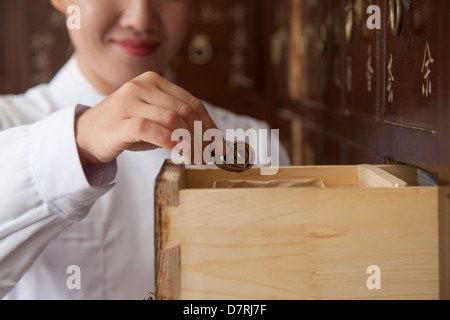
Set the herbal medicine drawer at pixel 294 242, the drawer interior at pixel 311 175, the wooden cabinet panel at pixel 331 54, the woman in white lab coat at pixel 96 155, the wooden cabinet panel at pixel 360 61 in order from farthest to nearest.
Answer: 1. the wooden cabinet panel at pixel 331 54
2. the wooden cabinet panel at pixel 360 61
3. the drawer interior at pixel 311 175
4. the woman in white lab coat at pixel 96 155
5. the herbal medicine drawer at pixel 294 242

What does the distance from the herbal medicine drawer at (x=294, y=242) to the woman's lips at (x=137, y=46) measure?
85 centimetres

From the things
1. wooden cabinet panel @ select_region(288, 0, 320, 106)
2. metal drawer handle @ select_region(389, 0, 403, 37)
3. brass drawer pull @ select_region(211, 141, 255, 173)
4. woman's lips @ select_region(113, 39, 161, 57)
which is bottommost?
brass drawer pull @ select_region(211, 141, 255, 173)

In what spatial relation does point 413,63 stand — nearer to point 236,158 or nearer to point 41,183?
point 236,158

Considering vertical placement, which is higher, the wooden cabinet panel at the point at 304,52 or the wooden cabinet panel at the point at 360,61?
the wooden cabinet panel at the point at 304,52

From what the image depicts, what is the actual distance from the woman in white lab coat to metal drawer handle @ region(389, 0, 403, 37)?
39cm

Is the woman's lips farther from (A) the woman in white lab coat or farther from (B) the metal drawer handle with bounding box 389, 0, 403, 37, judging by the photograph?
(B) the metal drawer handle with bounding box 389, 0, 403, 37

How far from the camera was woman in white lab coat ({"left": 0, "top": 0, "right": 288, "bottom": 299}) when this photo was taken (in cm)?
82

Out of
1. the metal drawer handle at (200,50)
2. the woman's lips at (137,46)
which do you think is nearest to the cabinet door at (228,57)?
the metal drawer handle at (200,50)

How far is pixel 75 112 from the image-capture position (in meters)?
0.89

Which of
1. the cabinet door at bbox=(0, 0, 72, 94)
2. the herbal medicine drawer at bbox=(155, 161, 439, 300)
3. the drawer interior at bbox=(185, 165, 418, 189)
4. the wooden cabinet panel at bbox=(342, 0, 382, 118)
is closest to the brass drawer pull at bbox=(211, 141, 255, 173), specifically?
the drawer interior at bbox=(185, 165, 418, 189)

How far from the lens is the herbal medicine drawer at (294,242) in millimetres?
708

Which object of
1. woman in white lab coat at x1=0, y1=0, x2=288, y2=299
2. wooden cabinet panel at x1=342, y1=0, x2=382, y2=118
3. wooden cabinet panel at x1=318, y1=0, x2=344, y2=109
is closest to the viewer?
woman in white lab coat at x1=0, y1=0, x2=288, y2=299

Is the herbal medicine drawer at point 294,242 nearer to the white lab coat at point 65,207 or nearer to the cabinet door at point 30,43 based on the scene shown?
the white lab coat at point 65,207
